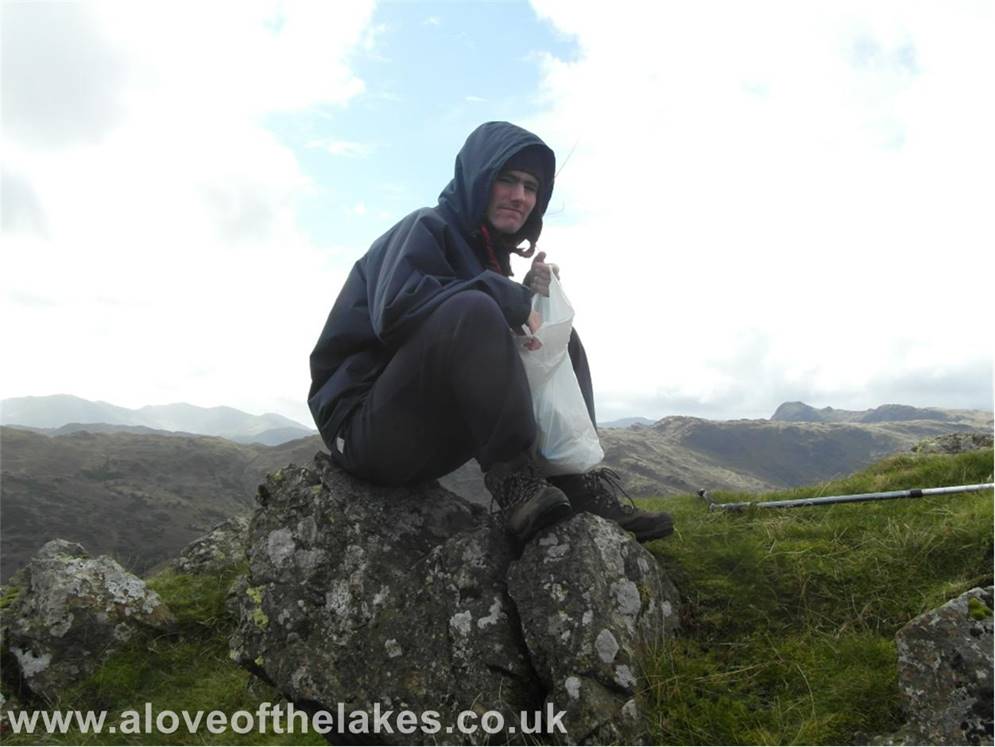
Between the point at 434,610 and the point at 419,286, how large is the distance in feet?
7.35

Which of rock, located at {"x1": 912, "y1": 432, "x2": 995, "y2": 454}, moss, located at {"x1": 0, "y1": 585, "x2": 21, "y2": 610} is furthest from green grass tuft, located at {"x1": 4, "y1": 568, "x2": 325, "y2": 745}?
rock, located at {"x1": 912, "y1": 432, "x2": 995, "y2": 454}

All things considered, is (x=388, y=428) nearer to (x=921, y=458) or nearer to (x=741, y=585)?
(x=741, y=585)

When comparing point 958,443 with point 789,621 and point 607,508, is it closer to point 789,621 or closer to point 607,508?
point 789,621

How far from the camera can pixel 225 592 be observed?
873cm

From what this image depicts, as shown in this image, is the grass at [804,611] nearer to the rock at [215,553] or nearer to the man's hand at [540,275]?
the man's hand at [540,275]

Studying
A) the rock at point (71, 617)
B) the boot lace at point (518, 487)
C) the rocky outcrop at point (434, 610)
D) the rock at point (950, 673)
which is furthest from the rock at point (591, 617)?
the rock at point (71, 617)

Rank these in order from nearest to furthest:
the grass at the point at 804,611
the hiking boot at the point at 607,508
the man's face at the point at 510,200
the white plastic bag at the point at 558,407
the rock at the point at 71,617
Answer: the grass at the point at 804,611 < the white plastic bag at the point at 558,407 < the hiking boot at the point at 607,508 < the man's face at the point at 510,200 < the rock at the point at 71,617

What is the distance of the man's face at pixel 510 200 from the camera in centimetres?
525

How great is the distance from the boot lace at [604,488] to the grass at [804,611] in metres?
0.59

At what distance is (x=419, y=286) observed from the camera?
4.35 meters

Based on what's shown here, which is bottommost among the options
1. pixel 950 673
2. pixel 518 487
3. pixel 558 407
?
pixel 950 673

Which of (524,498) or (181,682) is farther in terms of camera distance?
(181,682)

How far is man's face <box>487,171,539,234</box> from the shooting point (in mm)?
5250

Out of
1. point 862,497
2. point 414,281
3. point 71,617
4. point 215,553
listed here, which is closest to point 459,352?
point 414,281
